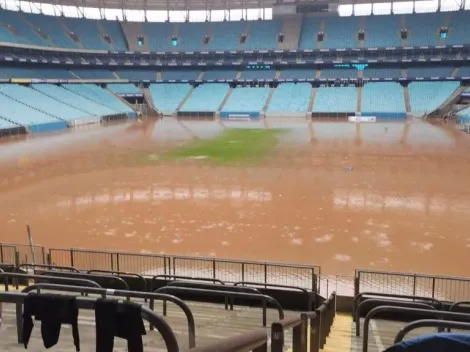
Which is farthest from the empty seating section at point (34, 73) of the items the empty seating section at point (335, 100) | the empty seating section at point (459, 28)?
the empty seating section at point (459, 28)

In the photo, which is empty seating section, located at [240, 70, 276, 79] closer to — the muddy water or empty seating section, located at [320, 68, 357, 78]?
empty seating section, located at [320, 68, 357, 78]

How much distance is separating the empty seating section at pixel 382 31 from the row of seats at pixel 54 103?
39643mm

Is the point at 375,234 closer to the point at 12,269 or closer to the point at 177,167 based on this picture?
the point at 12,269

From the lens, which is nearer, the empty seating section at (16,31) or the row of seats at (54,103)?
the row of seats at (54,103)

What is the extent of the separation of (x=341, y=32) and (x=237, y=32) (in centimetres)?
1760

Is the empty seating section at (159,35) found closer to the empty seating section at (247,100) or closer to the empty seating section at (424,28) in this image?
the empty seating section at (247,100)

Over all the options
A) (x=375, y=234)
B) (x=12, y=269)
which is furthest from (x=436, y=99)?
(x=12, y=269)

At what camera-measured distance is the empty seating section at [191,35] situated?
8219cm

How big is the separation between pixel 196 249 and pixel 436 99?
6147 centimetres

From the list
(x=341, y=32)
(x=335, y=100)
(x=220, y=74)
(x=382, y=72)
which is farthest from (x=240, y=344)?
(x=341, y=32)

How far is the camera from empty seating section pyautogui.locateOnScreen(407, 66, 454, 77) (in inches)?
2849

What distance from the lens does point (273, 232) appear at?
16.7m

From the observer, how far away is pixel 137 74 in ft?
274

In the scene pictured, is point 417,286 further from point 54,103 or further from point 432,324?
point 54,103
